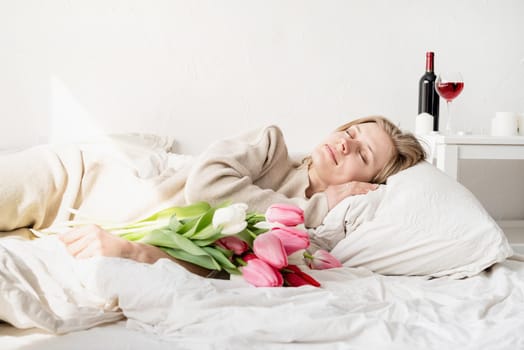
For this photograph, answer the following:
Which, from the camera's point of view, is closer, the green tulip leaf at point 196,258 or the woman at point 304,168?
the green tulip leaf at point 196,258

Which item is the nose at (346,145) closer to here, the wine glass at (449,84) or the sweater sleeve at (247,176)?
the sweater sleeve at (247,176)

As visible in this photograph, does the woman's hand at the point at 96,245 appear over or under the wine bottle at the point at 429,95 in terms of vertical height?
under

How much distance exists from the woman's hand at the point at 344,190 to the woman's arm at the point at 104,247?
2.07ft

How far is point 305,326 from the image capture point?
1.04 metres

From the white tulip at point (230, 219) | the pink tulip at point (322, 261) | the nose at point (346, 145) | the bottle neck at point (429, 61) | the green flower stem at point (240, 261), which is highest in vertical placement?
the bottle neck at point (429, 61)

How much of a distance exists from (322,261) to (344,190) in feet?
1.11

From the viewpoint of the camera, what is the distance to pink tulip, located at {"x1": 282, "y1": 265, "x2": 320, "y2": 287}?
4.46 feet

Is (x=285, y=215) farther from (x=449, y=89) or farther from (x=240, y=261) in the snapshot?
(x=449, y=89)

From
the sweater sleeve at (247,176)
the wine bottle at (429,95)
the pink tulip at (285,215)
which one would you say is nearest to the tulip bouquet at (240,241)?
the pink tulip at (285,215)

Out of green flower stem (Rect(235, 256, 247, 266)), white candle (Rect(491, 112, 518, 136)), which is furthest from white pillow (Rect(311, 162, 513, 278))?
white candle (Rect(491, 112, 518, 136))

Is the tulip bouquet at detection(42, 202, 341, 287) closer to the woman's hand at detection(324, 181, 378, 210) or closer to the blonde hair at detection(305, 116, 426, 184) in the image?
the woman's hand at detection(324, 181, 378, 210)

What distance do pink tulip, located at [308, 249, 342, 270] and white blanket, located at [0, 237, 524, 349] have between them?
0.23 metres

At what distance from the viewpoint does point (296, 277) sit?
137cm

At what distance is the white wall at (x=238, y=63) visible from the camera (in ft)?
8.07
